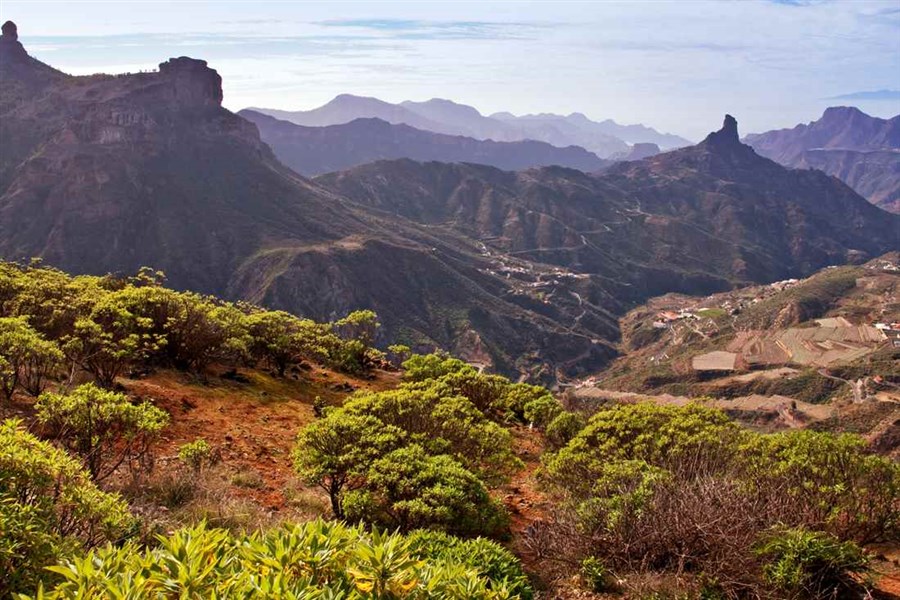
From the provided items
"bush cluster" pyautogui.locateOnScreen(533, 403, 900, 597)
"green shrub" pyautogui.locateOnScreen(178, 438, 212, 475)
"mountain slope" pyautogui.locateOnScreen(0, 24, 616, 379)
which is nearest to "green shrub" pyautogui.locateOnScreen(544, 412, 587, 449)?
"bush cluster" pyautogui.locateOnScreen(533, 403, 900, 597)

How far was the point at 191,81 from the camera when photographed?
164 meters

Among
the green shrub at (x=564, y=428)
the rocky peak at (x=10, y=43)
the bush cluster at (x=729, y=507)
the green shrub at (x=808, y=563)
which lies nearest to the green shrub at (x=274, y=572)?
the bush cluster at (x=729, y=507)

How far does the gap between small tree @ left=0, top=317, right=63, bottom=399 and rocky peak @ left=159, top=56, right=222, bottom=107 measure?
16845cm

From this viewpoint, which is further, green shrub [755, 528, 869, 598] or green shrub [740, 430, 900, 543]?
green shrub [740, 430, 900, 543]

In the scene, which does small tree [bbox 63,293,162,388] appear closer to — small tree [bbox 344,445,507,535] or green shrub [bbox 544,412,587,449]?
small tree [bbox 344,445,507,535]

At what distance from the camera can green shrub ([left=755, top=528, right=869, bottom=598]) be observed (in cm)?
873

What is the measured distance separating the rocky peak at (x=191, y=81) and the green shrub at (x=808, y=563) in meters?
182

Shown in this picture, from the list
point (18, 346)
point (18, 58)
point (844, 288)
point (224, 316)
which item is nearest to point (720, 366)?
point (844, 288)

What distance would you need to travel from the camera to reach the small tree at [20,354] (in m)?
14.0

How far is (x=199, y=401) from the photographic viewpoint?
20.4 meters

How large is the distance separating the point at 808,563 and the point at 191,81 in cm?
18718

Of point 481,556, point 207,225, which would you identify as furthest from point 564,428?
point 207,225

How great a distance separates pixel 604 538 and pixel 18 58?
697 ft

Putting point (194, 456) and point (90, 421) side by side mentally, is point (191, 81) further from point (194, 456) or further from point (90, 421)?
point (90, 421)
